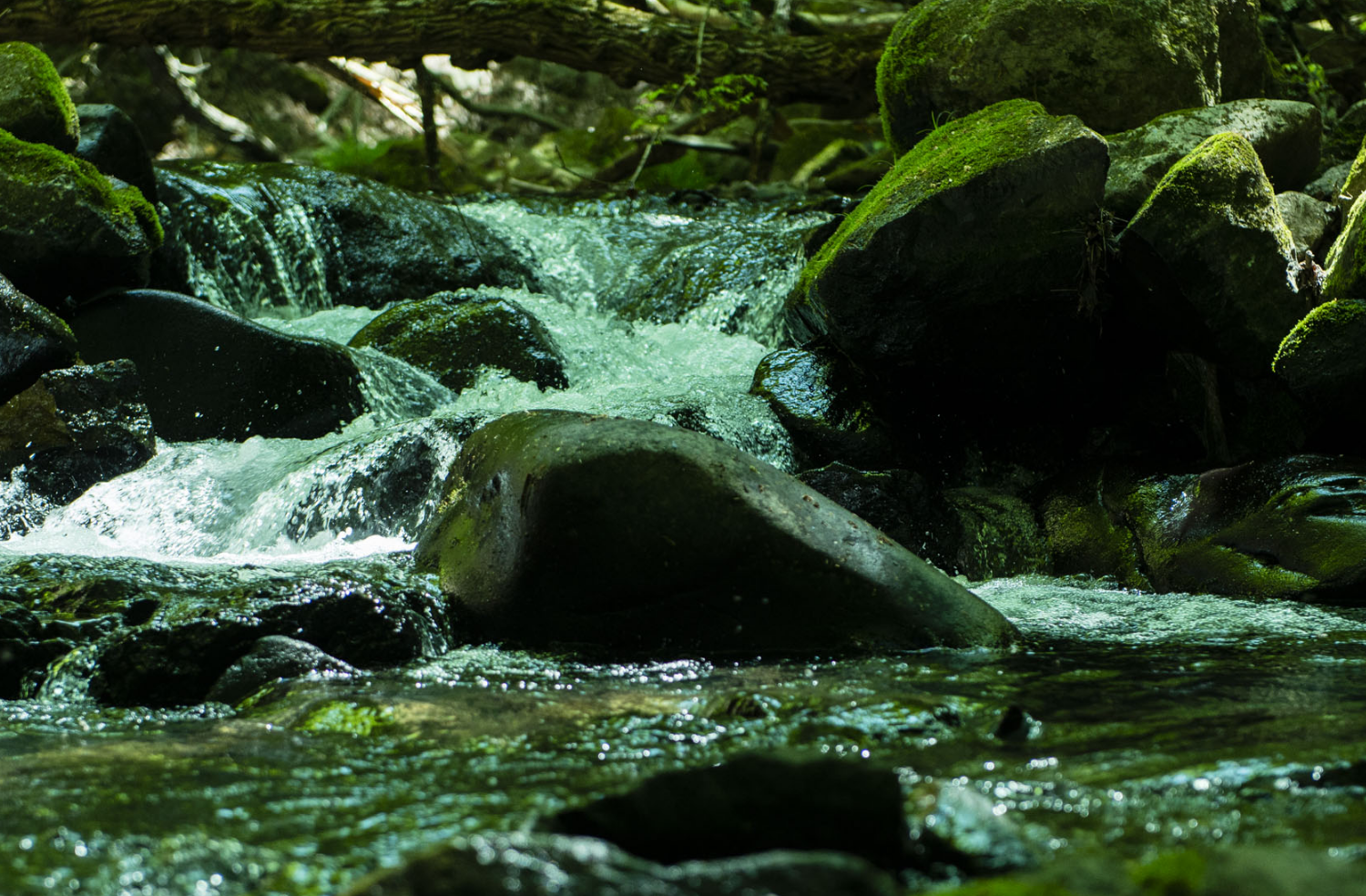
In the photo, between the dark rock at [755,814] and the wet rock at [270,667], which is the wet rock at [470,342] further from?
Answer: the dark rock at [755,814]

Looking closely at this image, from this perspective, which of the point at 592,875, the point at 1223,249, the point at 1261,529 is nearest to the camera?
the point at 592,875

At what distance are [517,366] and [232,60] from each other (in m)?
17.0

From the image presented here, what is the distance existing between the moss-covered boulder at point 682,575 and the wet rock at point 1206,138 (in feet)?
9.98

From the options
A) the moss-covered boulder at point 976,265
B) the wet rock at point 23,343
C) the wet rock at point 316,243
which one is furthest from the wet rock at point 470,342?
the moss-covered boulder at point 976,265

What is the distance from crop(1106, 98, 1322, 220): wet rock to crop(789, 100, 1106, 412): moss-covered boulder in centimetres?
42

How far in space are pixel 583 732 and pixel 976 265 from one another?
3.83 m

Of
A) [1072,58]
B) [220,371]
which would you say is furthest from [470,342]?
[1072,58]

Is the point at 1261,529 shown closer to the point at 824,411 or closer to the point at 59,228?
the point at 824,411

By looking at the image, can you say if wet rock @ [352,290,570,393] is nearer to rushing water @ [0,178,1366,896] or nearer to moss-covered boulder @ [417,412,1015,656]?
rushing water @ [0,178,1366,896]

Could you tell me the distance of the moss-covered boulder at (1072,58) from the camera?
7.18 metres

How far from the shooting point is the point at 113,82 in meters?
18.8

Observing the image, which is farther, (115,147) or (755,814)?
(115,147)

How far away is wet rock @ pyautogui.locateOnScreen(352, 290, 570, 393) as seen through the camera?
24.9 feet

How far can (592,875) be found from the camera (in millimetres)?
1399
